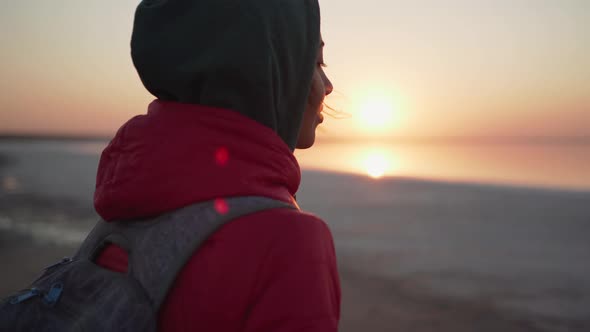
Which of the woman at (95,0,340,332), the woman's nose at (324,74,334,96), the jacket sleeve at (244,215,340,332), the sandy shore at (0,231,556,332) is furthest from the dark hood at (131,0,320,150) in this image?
the sandy shore at (0,231,556,332)

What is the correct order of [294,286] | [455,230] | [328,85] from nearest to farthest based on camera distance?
[294,286]
[328,85]
[455,230]

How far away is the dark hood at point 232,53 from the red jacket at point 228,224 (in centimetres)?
8

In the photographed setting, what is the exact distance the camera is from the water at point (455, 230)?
509cm

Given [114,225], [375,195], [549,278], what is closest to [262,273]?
[114,225]

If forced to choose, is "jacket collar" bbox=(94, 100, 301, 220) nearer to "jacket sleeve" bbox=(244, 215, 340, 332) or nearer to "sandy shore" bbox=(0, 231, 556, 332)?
"jacket sleeve" bbox=(244, 215, 340, 332)

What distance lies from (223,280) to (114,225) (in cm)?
41

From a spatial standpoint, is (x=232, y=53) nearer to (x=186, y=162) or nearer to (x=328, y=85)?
(x=186, y=162)

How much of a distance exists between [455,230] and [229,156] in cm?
735

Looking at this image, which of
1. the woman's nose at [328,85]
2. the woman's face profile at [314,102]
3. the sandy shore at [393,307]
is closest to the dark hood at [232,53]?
the woman's face profile at [314,102]

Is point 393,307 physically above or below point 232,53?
below

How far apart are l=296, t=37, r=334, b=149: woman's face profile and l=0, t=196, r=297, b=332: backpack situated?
1.87 ft

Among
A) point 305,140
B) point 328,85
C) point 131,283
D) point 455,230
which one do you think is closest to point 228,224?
point 131,283

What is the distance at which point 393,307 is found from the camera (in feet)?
15.1

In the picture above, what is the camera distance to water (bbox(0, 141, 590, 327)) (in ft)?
16.7
